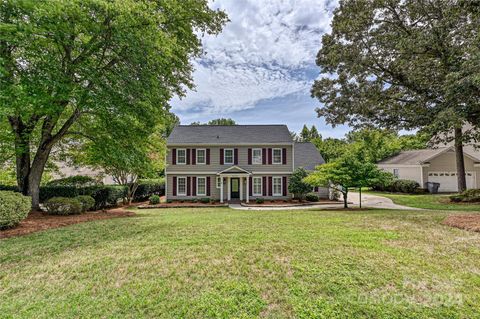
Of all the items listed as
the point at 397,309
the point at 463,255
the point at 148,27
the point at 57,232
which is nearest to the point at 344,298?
the point at 397,309

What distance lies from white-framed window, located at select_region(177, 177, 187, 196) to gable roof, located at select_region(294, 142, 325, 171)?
32.0 feet

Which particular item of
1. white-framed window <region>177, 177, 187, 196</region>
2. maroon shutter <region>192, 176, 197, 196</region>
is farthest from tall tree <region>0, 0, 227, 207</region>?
maroon shutter <region>192, 176, 197, 196</region>

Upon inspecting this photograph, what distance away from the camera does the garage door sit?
23516 millimetres

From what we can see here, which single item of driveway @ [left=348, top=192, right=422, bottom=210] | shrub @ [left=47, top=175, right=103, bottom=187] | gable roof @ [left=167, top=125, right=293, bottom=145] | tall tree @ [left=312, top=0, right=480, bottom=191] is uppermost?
tall tree @ [left=312, top=0, right=480, bottom=191]

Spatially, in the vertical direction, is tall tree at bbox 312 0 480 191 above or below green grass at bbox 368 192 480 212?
above

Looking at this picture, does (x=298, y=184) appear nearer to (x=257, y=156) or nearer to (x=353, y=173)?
(x=257, y=156)

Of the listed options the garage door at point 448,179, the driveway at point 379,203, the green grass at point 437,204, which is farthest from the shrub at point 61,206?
the garage door at point 448,179

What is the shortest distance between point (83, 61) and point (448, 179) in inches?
1258

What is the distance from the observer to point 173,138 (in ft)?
64.8

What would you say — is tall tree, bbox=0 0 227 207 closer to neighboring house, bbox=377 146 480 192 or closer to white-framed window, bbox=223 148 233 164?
white-framed window, bbox=223 148 233 164

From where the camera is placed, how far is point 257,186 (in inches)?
765

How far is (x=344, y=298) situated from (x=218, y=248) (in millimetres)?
2901

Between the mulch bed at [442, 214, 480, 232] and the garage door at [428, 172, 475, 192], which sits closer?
the mulch bed at [442, 214, 480, 232]

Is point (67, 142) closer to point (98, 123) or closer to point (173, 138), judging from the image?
point (98, 123)
